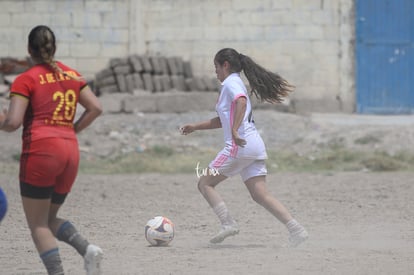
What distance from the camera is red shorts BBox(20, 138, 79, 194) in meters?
5.39

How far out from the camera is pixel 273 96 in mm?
7645

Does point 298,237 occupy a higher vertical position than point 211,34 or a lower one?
lower

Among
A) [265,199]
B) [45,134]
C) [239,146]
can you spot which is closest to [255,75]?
[239,146]

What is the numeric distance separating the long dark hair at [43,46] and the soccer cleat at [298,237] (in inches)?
100

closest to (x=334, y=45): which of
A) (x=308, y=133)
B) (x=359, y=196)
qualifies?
(x=308, y=133)

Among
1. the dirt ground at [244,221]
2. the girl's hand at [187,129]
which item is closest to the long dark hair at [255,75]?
the girl's hand at [187,129]

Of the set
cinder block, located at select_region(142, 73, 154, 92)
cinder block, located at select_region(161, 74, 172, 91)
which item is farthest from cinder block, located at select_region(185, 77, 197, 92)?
cinder block, located at select_region(142, 73, 154, 92)

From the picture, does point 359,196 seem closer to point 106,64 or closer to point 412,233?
point 412,233

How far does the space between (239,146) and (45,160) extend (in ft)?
7.16

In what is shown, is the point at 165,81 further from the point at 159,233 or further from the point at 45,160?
the point at 45,160

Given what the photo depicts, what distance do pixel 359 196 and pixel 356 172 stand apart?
208 cm

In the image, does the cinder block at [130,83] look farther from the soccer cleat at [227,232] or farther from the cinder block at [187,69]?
the soccer cleat at [227,232]

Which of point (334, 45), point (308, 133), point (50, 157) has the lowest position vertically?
point (308, 133)

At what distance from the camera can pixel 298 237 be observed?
729 centimetres
